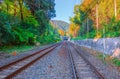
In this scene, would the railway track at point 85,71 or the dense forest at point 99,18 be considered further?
the dense forest at point 99,18

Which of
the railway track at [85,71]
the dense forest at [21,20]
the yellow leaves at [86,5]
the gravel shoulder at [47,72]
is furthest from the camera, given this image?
the yellow leaves at [86,5]

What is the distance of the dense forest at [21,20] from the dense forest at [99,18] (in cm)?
1114

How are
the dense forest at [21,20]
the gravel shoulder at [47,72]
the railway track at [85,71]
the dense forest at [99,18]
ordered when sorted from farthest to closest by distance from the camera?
the dense forest at [99,18] < the dense forest at [21,20] < the gravel shoulder at [47,72] < the railway track at [85,71]

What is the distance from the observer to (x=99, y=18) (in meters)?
52.6

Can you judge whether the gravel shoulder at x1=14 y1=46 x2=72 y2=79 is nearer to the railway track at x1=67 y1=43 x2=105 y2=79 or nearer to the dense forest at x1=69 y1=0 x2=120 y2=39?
the railway track at x1=67 y1=43 x2=105 y2=79

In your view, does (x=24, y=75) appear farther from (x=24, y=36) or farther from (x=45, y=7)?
(x=45, y=7)

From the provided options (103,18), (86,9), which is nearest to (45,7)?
(103,18)

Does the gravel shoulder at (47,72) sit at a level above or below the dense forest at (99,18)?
below

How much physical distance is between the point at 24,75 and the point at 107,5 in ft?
125

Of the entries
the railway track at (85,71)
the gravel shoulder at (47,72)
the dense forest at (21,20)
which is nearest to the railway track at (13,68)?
the gravel shoulder at (47,72)

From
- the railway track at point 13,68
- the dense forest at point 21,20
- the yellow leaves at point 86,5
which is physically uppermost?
the yellow leaves at point 86,5

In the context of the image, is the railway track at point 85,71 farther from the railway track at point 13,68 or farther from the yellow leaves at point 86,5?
the yellow leaves at point 86,5

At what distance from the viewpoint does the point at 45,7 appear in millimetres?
56844

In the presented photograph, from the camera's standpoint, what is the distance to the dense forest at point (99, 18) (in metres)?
31.5
